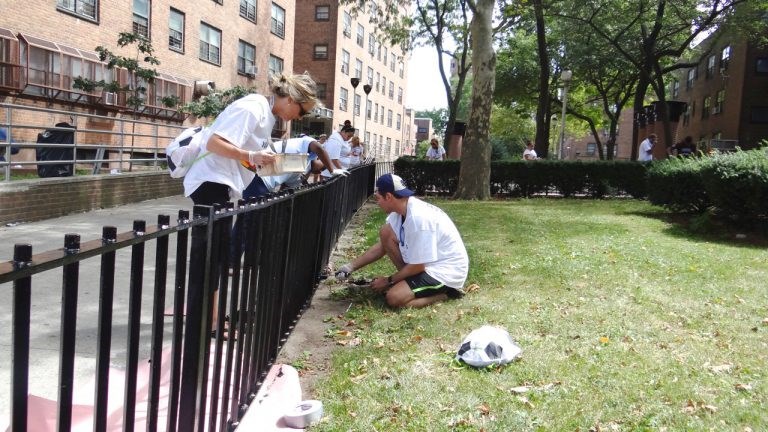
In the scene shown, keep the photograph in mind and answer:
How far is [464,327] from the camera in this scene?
4.82 metres

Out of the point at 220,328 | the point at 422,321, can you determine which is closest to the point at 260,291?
the point at 220,328

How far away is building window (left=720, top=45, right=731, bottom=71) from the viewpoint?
36812mm

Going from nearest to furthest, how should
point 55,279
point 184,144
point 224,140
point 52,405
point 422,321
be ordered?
point 52,405 < point 224,140 < point 184,144 < point 422,321 < point 55,279

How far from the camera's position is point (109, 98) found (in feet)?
60.1

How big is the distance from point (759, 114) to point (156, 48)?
101 ft

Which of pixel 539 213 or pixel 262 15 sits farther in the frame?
pixel 262 15

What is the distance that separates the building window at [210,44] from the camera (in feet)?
79.3

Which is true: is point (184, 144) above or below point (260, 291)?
above

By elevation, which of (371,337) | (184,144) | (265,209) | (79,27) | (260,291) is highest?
(79,27)

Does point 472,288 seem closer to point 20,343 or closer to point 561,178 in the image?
point 20,343

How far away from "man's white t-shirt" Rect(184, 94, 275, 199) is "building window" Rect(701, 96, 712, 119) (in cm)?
4227

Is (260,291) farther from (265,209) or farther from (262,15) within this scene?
(262,15)

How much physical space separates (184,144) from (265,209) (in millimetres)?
1336

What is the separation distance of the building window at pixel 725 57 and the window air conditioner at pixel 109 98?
33.4 meters
